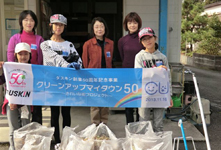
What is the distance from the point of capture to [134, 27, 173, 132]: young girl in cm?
299

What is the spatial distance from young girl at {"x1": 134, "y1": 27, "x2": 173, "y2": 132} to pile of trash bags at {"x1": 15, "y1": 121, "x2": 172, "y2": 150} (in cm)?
20

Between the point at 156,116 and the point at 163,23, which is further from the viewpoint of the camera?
the point at 163,23

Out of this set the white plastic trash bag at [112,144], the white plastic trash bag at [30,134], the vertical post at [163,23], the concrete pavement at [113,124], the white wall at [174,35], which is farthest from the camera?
the white wall at [174,35]

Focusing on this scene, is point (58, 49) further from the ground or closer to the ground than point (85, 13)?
closer to the ground

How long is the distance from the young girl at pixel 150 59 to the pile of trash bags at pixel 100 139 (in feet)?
0.65

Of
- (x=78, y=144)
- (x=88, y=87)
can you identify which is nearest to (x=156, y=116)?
(x=88, y=87)

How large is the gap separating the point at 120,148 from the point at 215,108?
13.8 ft

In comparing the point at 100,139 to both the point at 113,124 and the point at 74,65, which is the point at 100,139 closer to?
the point at 74,65

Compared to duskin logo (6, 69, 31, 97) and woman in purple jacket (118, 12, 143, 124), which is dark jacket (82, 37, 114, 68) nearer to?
woman in purple jacket (118, 12, 143, 124)

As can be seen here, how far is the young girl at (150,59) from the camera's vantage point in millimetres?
2986

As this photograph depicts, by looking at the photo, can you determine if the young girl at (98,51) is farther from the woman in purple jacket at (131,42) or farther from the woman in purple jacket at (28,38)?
the woman in purple jacket at (28,38)

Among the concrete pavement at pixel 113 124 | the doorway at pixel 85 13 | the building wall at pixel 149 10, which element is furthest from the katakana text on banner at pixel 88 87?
the doorway at pixel 85 13

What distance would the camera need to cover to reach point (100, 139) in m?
2.85

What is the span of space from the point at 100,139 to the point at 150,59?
116 cm
